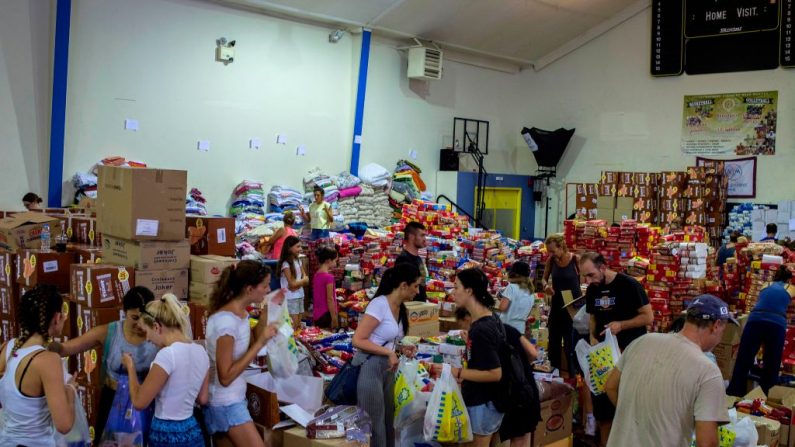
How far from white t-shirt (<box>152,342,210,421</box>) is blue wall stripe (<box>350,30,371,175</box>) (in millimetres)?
10782

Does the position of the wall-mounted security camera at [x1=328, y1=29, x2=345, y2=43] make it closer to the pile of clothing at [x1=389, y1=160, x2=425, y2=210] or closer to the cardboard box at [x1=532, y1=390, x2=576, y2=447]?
the pile of clothing at [x1=389, y1=160, x2=425, y2=210]

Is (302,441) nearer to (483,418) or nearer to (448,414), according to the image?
(448,414)

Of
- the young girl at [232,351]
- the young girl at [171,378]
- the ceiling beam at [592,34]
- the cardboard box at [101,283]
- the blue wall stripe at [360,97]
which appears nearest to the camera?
the young girl at [171,378]

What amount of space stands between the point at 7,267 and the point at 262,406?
107 inches

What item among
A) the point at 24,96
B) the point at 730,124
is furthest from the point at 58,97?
the point at 730,124

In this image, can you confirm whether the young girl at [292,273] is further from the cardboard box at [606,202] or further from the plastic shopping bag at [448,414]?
the cardboard box at [606,202]

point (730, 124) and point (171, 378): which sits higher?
point (730, 124)

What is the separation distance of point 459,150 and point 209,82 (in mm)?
6677

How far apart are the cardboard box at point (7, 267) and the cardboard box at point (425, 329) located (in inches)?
131

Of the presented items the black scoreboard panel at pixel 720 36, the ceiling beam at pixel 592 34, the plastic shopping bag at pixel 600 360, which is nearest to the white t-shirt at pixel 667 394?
the plastic shopping bag at pixel 600 360

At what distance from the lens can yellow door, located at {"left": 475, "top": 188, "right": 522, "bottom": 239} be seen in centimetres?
1711

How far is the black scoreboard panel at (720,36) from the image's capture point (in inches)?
591

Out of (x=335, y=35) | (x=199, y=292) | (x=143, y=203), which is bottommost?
(x=199, y=292)

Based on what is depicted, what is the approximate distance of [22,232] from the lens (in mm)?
6094
